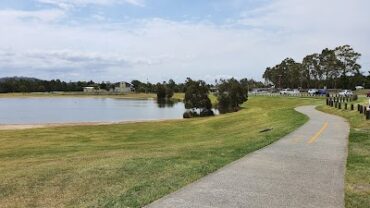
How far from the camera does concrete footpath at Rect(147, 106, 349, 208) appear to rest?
7.68 metres

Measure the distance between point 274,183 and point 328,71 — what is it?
126 meters

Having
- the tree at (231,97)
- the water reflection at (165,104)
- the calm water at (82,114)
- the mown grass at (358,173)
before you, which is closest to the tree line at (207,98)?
the tree at (231,97)

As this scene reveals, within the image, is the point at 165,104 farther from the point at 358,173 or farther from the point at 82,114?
the point at 358,173

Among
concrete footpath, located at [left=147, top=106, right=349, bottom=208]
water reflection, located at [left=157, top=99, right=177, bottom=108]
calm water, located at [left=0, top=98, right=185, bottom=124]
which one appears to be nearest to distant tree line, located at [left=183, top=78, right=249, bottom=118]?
calm water, located at [left=0, top=98, right=185, bottom=124]

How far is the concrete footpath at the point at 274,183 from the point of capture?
7.68 metres

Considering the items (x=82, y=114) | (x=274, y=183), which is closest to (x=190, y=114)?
(x=82, y=114)

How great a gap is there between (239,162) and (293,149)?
11.8 feet

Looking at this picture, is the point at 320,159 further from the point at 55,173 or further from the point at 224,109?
the point at 224,109

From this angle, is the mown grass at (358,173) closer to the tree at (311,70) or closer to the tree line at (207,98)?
the tree line at (207,98)

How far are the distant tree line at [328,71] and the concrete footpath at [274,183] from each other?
114m

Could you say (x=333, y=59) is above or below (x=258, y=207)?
above

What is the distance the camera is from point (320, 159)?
12.6m

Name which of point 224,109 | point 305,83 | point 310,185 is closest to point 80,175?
point 310,185

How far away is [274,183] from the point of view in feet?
30.3
